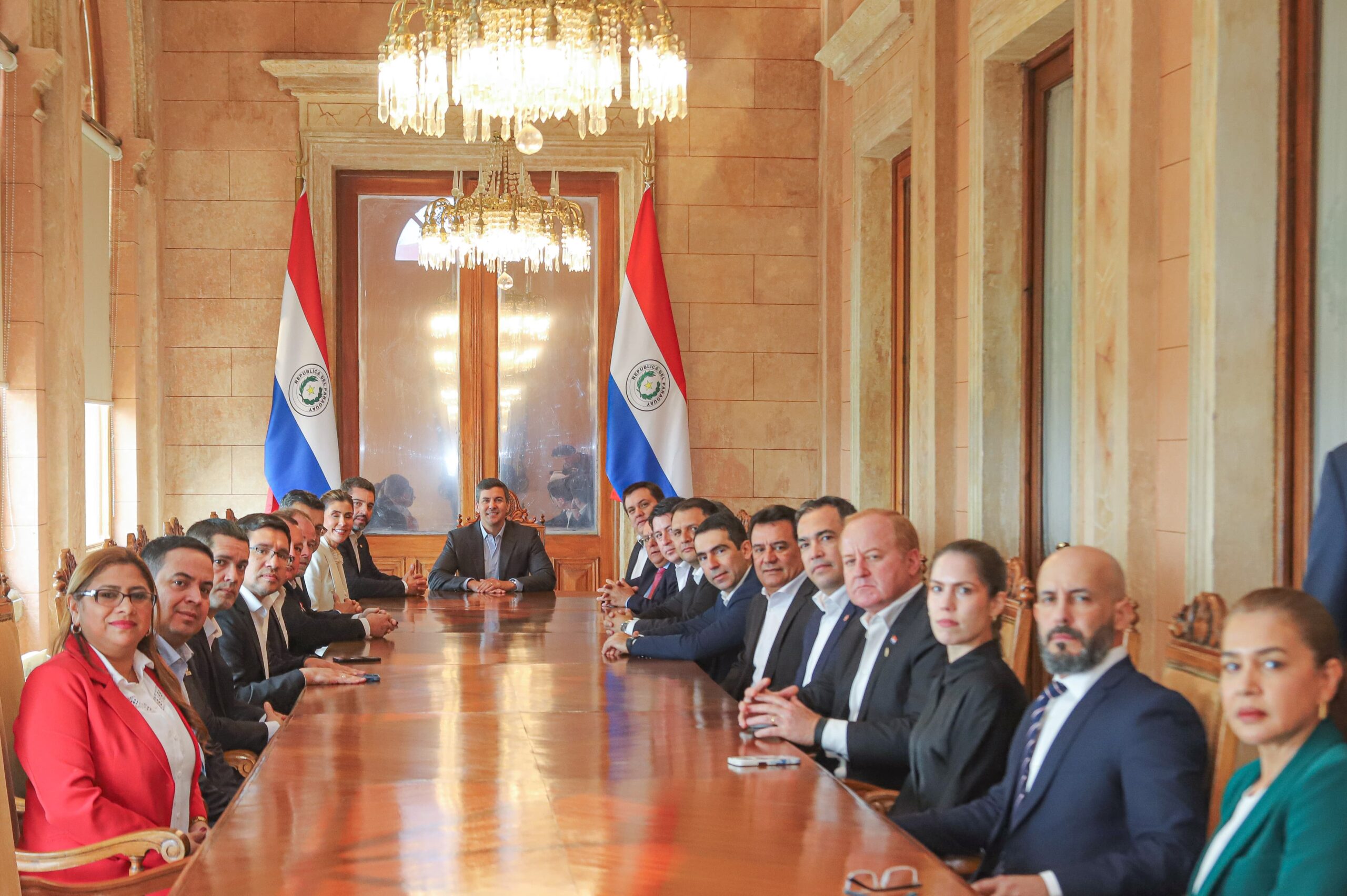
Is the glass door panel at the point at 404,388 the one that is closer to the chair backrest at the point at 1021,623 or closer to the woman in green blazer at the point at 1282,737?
the chair backrest at the point at 1021,623

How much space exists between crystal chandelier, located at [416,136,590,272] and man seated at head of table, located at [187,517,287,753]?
2.74 meters

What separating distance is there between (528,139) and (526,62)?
0.61 meters

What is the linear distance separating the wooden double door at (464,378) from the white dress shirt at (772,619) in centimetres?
419

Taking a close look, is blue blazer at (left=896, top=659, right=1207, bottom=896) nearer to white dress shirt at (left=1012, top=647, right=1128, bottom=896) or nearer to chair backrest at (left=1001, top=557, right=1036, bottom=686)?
white dress shirt at (left=1012, top=647, right=1128, bottom=896)

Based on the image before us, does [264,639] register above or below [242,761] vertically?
above

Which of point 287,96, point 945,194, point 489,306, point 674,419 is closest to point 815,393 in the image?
point 674,419

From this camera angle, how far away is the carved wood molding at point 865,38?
6.69 meters

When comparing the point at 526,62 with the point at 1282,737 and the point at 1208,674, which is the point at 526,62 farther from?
the point at 1282,737

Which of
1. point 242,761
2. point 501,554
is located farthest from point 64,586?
point 501,554

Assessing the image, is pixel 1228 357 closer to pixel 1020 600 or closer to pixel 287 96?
pixel 1020 600

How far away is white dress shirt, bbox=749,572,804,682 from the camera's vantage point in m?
4.85

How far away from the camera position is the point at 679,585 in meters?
6.77

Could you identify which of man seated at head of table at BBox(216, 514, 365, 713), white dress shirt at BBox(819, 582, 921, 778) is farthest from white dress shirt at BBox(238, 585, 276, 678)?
white dress shirt at BBox(819, 582, 921, 778)

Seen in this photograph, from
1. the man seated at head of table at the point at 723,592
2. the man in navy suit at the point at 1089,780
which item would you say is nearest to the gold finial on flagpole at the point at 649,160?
the man seated at head of table at the point at 723,592
